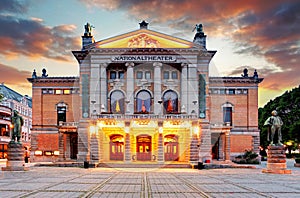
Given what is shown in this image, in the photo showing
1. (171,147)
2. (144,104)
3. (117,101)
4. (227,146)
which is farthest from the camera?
(144,104)

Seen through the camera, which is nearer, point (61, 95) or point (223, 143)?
point (223, 143)

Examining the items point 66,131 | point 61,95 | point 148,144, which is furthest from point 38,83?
point 148,144

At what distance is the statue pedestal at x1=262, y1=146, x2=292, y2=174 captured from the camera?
110 ft

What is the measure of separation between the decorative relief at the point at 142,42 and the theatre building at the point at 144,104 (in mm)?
139

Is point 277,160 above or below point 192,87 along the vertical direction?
below

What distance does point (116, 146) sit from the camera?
184ft

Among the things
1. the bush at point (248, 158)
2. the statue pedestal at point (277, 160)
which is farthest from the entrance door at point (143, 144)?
the statue pedestal at point (277, 160)

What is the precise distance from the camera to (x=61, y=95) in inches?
2579

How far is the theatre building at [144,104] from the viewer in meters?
52.8

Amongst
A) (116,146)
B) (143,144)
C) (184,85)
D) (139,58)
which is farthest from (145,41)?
(116,146)

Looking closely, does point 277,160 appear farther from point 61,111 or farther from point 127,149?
point 61,111

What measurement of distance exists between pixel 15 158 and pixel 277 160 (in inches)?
863

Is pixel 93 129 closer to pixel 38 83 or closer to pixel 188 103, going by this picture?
pixel 188 103

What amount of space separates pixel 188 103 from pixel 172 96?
2729 millimetres
